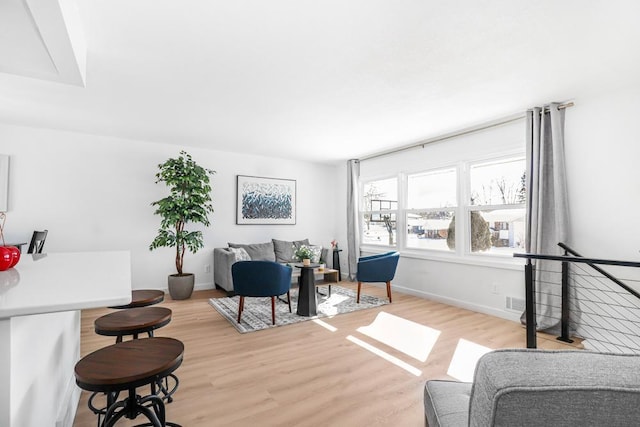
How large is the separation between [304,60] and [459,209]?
3136 mm

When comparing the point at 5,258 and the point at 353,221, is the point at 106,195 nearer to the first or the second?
the point at 5,258

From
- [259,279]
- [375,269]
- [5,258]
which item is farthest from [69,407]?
[375,269]

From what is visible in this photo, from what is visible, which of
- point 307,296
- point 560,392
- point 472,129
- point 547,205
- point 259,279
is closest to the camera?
point 560,392

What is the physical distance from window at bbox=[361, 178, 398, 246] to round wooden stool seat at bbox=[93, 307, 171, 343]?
4.41 m

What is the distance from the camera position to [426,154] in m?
5.05

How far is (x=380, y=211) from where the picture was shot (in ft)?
19.7

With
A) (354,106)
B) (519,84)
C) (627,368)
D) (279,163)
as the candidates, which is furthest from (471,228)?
(627,368)

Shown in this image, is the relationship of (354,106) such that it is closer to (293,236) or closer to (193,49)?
(193,49)

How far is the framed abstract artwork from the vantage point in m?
5.96

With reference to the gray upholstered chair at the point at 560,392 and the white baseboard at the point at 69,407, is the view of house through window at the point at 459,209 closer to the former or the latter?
the gray upholstered chair at the point at 560,392

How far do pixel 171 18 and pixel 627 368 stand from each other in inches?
102

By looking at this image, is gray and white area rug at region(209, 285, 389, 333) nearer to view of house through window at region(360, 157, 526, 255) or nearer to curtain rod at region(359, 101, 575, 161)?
view of house through window at region(360, 157, 526, 255)

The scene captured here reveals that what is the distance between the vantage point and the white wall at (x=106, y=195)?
4324 mm

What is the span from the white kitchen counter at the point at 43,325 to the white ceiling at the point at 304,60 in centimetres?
125
